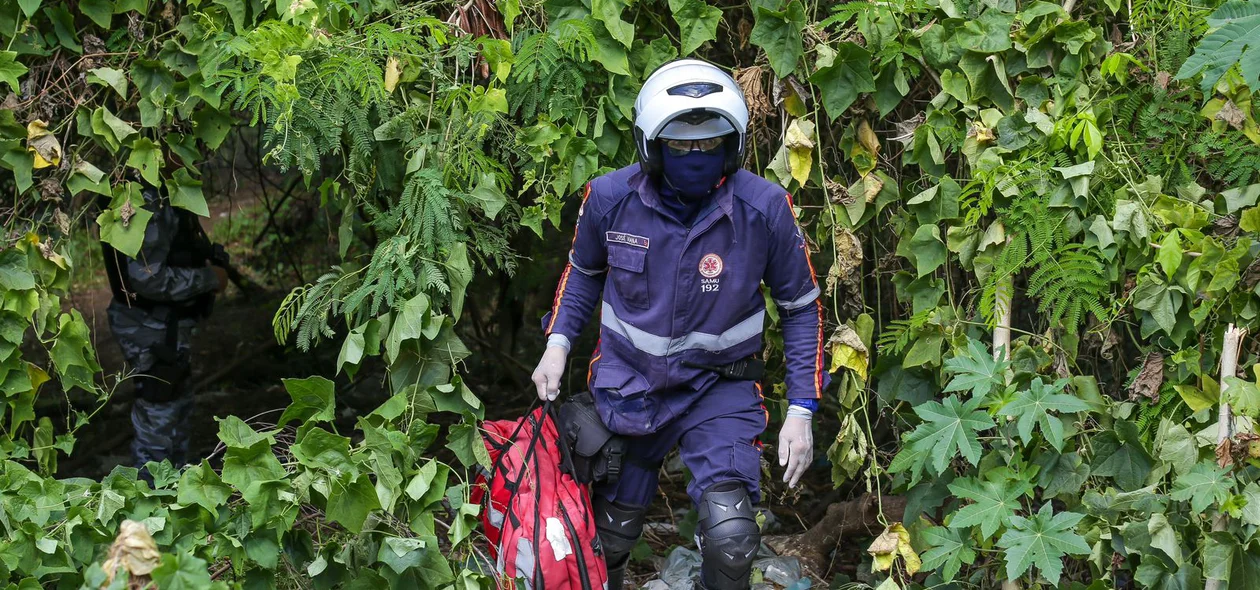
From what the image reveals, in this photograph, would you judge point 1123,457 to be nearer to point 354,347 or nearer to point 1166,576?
point 1166,576

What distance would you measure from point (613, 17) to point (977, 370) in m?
1.50

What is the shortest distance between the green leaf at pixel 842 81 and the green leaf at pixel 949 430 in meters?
0.96

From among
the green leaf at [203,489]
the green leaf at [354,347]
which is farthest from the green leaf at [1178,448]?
the green leaf at [203,489]

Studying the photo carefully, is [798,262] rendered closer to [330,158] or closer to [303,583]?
[303,583]

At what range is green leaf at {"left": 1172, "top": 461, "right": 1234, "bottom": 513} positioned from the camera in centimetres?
296

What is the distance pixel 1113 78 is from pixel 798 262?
1.15 metres

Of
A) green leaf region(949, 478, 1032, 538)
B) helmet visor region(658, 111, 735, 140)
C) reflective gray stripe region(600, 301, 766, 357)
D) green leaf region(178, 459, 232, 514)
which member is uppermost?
helmet visor region(658, 111, 735, 140)

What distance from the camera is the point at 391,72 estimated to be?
3477 millimetres

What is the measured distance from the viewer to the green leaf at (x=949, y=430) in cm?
315

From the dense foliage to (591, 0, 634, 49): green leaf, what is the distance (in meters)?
0.01

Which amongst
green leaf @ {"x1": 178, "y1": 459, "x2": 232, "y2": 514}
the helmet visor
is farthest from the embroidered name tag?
green leaf @ {"x1": 178, "y1": 459, "x2": 232, "y2": 514}

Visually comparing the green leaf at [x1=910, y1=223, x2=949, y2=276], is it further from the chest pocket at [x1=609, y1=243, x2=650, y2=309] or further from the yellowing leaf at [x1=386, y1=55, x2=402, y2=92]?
the yellowing leaf at [x1=386, y1=55, x2=402, y2=92]

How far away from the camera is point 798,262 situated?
130 inches

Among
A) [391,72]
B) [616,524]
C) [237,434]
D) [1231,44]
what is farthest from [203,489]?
[1231,44]
